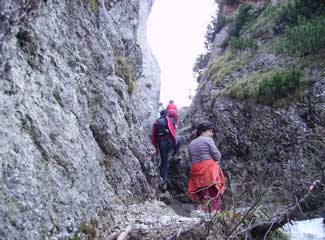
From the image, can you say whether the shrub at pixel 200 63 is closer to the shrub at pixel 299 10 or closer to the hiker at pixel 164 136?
the shrub at pixel 299 10

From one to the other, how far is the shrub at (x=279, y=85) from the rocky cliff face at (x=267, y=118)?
0.03 metres

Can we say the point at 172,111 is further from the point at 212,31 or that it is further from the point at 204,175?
the point at 212,31

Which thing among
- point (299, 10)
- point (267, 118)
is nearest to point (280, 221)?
point (267, 118)

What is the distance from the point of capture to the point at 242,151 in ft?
34.9

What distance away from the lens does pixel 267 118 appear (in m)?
10.4

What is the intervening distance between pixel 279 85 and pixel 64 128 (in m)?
6.29

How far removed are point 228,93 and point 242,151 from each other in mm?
1916

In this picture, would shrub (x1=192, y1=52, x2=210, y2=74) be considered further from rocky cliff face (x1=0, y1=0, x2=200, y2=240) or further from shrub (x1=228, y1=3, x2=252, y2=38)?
rocky cliff face (x1=0, y1=0, x2=200, y2=240)

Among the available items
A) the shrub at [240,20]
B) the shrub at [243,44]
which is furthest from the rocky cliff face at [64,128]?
the shrub at [240,20]

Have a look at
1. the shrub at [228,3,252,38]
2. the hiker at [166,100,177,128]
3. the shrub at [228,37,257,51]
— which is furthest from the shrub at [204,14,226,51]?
the hiker at [166,100,177,128]

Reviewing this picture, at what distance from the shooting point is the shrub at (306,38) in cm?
1051

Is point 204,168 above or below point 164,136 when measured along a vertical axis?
below

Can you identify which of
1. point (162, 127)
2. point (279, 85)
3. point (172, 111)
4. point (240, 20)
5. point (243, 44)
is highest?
point (240, 20)

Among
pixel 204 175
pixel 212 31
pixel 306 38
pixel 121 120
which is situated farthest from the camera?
pixel 212 31
